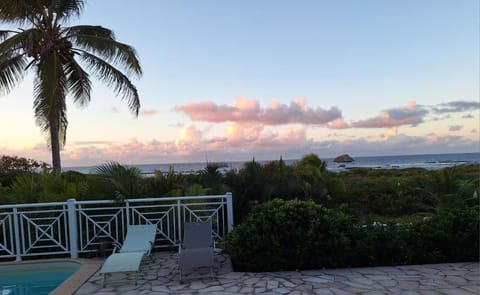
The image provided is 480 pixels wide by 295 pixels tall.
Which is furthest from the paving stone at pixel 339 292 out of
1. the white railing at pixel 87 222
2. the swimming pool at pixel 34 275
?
the swimming pool at pixel 34 275

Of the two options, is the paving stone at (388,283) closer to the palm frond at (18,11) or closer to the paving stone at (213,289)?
the paving stone at (213,289)

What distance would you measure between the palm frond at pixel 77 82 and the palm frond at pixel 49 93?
334 millimetres

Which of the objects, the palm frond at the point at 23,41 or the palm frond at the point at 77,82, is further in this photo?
the palm frond at the point at 77,82

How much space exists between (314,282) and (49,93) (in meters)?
8.67

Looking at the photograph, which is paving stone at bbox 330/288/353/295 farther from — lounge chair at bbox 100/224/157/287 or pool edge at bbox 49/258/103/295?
pool edge at bbox 49/258/103/295

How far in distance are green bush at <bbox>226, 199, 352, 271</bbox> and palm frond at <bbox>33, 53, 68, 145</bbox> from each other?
7.27 meters

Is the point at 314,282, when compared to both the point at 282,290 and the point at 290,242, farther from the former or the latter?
the point at 290,242

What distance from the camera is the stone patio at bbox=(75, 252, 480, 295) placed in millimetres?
4223

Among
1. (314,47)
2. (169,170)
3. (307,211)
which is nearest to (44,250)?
(169,170)

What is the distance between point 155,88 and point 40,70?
3.46m

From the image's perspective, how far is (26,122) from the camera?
37.9 ft

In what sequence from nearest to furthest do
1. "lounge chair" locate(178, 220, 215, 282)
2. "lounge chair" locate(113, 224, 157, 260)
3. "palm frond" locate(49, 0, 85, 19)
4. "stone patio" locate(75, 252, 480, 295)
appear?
"stone patio" locate(75, 252, 480, 295), "lounge chair" locate(178, 220, 215, 282), "lounge chair" locate(113, 224, 157, 260), "palm frond" locate(49, 0, 85, 19)

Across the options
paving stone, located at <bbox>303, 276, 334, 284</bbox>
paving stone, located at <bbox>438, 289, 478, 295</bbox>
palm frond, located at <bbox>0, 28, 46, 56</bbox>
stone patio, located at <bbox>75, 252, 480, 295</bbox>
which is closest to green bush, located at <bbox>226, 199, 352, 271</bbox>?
stone patio, located at <bbox>75, 252, 480, 295</bbox>

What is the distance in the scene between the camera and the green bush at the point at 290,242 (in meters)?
5.12
